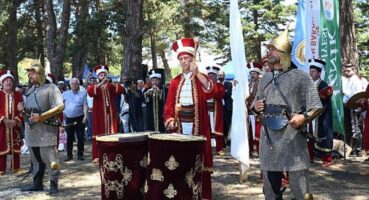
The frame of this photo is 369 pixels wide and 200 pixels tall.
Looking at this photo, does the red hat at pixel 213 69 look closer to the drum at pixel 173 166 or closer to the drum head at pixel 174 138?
the drum head at pixel 174 138

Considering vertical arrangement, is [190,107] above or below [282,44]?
below

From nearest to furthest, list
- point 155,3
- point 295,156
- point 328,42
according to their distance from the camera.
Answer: point 295,156 < point 328,42 < point 155,3

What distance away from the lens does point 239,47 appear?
23.5ft

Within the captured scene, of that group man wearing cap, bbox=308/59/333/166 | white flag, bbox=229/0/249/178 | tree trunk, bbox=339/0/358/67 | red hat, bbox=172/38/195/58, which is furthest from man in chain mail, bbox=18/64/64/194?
tree trunk, bbox=339/0/358/67

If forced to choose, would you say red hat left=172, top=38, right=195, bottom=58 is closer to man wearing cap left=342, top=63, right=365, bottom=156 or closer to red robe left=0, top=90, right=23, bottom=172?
red robe left=0, top=90, right=23, bottom=172

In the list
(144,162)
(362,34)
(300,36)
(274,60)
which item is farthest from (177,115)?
(362,34)

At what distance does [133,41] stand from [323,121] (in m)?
7.13

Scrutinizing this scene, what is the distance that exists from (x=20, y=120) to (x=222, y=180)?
13.7 ft

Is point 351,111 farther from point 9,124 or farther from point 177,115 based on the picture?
point 9,124

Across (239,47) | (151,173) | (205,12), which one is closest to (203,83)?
(239,47)

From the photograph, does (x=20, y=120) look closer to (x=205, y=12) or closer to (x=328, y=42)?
(x=328, y=42)

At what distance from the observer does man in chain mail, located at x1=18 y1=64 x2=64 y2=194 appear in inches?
293

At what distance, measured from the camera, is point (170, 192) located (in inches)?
218

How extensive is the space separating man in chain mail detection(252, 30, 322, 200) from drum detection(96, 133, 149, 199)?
147cm
